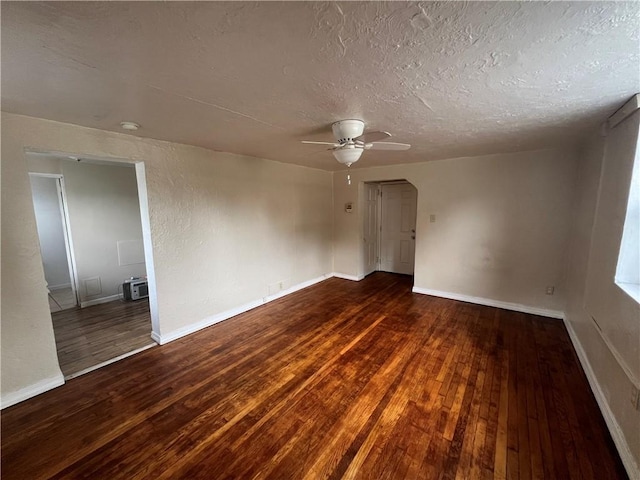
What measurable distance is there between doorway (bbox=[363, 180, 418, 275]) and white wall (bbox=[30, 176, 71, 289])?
610 centimetres

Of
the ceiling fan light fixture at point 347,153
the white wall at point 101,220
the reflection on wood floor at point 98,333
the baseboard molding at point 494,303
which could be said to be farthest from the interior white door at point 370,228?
the white wall at point 101,220

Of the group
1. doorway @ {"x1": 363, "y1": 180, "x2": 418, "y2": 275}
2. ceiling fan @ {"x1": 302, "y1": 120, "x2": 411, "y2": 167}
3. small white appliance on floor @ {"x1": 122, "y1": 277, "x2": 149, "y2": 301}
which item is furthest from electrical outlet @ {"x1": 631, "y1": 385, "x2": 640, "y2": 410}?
small white appliance on floor @ {"x1": 122, "y1": 277, "x2": 149, "y2": 301}

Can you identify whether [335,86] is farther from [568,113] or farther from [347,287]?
[347,287]

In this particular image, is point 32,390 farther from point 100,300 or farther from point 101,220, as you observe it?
point 101,220

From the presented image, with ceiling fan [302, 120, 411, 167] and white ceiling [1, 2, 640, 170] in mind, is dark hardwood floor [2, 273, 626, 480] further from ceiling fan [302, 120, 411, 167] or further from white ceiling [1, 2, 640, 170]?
white ceiling [1, 2, 640, 170]

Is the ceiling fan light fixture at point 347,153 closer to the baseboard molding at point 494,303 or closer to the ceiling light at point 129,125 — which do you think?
the ceiling light at point 129,125

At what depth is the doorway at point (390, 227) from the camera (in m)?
5.55

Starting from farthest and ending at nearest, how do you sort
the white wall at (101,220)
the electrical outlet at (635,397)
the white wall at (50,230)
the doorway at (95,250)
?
the white wall at (50,230), the white wall at (101,220), the doorway at (95,250), the electrical outlet at (635,397)

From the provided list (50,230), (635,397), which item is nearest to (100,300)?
(50,230)

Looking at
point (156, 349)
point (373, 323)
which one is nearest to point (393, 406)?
point (373, 323)

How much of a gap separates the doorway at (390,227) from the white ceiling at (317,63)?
3.29 m

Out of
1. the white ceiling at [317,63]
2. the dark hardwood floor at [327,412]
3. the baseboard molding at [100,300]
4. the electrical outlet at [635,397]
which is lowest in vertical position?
the dark hardwood floor at [327,412]

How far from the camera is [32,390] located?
84.6 inches

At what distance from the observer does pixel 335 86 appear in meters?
1.53
